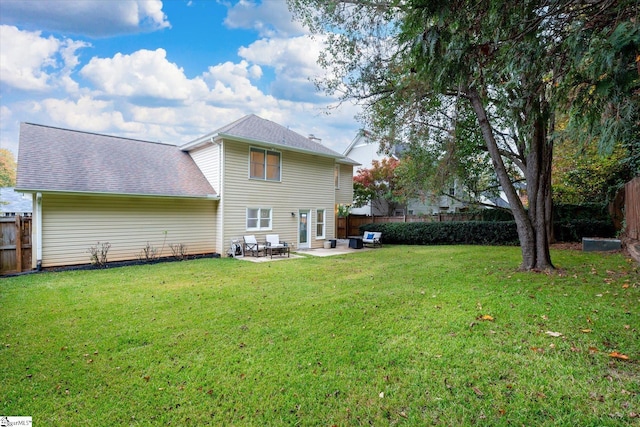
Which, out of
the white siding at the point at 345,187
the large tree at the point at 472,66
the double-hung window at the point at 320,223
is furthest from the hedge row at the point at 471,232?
the double-hung window at the point at 320,223

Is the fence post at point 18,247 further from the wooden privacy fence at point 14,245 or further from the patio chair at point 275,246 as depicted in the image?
the patio chair at point 275,246

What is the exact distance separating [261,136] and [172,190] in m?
4.19

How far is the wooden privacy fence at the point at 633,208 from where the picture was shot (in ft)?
24.3

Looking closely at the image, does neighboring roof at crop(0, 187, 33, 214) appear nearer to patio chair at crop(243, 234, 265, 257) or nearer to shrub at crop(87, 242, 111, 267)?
shrub at crop(87, 242, 111, 267)

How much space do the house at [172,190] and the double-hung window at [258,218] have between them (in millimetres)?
44

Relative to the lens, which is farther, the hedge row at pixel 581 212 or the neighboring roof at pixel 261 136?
the hedge row at pixel 581 212

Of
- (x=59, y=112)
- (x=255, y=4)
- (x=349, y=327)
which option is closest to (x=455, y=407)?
(x=349, y=327)

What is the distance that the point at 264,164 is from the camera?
42.2ft

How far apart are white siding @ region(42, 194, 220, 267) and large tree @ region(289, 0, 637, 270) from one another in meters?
7.15

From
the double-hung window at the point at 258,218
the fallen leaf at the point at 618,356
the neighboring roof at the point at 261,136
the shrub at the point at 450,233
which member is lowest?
the fallen leaf at the point at 618,356

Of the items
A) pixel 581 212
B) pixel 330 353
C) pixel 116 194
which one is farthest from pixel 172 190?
pixel 581 212

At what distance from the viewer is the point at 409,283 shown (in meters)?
6.69

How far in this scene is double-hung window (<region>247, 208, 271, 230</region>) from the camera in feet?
41.9

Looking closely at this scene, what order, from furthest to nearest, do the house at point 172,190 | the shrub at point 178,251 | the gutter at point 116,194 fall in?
the shrub at point 178,251
the house at point 172,190
the gutter at point 116,194
